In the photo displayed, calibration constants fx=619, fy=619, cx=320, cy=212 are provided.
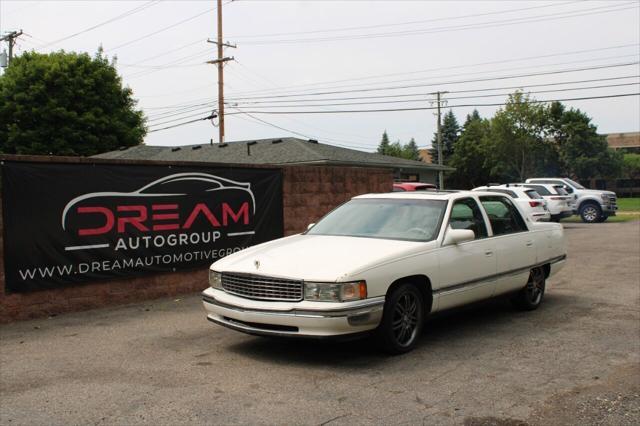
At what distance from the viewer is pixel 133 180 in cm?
896

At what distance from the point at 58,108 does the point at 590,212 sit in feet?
94.6

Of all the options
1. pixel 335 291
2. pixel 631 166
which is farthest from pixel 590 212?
pixel 631 166

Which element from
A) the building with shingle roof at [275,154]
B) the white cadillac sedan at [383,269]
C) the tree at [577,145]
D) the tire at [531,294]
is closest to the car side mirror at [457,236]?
the white cadillac sedan at [383,269]

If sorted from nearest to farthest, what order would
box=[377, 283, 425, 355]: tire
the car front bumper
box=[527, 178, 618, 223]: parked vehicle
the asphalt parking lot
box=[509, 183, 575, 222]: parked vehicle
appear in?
the asphalt parking lot, the car front bumper, box=[377, 283, 425, 355]: tire, box=[509, 183, 575, 222]: parked vehicle, box=[527, 178, 618, 223]: parked vehicle

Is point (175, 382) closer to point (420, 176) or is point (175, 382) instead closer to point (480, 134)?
point (420, 176)

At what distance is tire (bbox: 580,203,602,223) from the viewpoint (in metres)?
26.7

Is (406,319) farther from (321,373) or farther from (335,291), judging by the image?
(321,373)

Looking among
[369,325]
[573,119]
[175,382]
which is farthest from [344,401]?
[573,119]

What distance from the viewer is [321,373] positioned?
5.37 metres

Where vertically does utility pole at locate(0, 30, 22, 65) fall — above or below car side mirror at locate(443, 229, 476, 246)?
above

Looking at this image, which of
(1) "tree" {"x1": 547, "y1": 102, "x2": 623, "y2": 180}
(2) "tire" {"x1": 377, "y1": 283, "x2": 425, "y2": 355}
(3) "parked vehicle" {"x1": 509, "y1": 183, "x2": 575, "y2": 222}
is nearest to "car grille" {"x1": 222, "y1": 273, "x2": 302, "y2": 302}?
(2) "tire" {"x1": 377, "y1": 283, "x2": 425, "y2": 355}

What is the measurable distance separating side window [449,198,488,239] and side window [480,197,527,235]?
20cm

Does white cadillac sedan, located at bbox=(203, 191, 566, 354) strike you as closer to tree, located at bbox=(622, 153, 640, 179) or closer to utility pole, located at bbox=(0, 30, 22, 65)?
utility pole, located at bbox=(0, 30, 22, 65)

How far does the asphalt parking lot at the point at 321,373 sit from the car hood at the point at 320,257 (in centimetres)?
84
